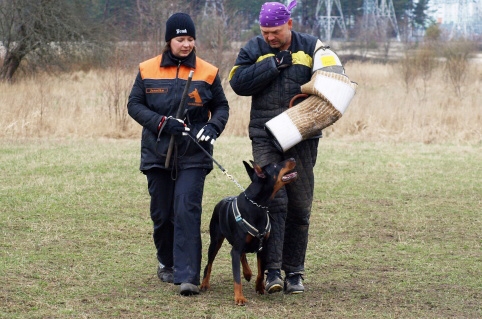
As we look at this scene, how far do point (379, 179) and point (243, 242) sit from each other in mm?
5968

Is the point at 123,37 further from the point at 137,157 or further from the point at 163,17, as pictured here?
the point at 137,157

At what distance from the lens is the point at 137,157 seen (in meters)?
12.2

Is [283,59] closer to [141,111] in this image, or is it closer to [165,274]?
[141,111]

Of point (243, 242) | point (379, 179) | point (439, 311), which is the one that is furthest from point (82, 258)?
point (379, 179)

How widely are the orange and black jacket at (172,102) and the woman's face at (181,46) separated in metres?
0.05

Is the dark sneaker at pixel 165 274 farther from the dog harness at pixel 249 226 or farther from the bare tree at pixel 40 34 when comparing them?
the bare tree at pixel 40 34

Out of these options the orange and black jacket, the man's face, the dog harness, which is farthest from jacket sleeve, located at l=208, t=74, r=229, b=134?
the dog harness

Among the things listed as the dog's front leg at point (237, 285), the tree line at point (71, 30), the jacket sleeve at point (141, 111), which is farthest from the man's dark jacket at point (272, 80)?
the tree line at point (71, 30)

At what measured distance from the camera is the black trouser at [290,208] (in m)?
5.36

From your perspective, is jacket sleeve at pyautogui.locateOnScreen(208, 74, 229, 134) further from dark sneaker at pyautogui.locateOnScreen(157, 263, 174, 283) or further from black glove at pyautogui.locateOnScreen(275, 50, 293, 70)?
dark sneaker at pyautogui.locateOnScreen(157, 263, 174, 283)

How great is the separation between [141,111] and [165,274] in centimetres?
117

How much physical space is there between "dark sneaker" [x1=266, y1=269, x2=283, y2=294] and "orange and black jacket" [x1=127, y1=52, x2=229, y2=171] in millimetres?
836

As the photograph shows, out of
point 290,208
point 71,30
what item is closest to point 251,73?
point 290,208

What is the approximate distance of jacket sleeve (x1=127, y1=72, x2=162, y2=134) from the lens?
5.38 m
